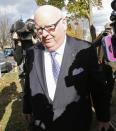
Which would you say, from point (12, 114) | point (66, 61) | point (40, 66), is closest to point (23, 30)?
point (40, 66)

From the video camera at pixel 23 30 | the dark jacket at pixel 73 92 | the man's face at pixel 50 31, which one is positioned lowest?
the video camera at pixel 23 30

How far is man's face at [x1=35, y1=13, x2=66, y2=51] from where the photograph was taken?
12.1 feet

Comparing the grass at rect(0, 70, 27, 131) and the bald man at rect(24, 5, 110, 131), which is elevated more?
the bald man at rect(24, 5, 110, 131)

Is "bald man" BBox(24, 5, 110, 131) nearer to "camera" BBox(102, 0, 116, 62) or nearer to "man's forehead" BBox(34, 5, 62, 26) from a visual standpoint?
"man's forehead" BBox(34, 5, 62, 26)

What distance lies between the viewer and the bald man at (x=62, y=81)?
374cm

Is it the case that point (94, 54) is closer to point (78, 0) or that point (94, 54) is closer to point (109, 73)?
point (109, 73)

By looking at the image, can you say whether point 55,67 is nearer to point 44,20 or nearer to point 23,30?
point 44,20

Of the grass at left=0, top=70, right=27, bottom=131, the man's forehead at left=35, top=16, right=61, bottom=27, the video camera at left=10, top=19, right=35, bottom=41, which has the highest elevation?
the man's forehead at left=35, top=16, right=61, bottom=27

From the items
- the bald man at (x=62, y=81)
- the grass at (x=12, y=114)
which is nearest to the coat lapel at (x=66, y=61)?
the bald man at (x=62, y=81)

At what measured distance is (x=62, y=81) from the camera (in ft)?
12.4

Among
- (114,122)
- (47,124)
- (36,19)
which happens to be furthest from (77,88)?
(114,122)

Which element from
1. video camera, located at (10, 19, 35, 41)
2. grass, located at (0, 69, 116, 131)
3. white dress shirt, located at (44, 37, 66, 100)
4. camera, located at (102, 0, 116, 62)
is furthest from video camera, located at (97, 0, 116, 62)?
grass, located at (0, 69, 116, 131)

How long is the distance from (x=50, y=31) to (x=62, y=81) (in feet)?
1.43

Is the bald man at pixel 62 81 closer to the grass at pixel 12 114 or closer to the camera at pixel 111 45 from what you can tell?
the camera at pixel 111 45
